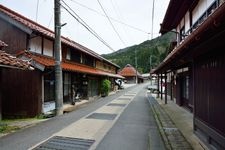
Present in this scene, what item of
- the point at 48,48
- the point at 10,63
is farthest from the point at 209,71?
the point at 48,48

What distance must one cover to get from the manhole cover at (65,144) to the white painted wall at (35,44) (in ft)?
25.8

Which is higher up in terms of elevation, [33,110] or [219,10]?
[219,10]

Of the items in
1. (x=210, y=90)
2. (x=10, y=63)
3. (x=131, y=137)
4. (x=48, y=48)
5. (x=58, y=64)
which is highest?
(x=48, y=48)

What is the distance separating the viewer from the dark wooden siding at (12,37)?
1471 cm

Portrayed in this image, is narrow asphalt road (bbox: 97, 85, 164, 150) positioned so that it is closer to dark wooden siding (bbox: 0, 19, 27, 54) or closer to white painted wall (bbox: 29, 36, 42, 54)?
white painted wall (bbox: 29, 36, 42, 54)

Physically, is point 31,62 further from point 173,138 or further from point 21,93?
point 173,138

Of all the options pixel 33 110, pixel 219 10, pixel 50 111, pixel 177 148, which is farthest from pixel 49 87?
pixel 219 10

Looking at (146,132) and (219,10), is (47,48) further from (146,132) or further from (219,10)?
(219,10)

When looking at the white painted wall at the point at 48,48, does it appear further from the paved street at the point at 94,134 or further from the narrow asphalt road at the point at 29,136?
the narrow asphalt road at the point at 29,136

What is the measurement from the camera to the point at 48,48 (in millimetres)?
17297

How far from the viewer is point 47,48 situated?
56.2 ft

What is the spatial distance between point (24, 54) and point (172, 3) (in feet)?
26.5

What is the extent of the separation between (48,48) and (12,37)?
2736mm

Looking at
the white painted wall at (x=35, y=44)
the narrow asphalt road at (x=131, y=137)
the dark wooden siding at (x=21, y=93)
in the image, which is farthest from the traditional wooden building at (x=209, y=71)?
the white painted wall at (x=35, y=44)
